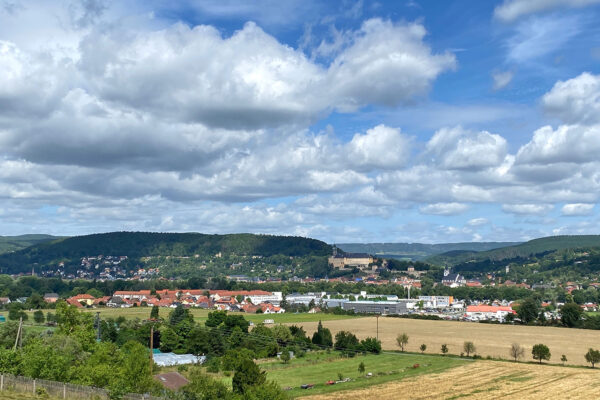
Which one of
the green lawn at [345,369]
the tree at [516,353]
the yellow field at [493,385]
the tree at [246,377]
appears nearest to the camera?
the tree at [246,377]

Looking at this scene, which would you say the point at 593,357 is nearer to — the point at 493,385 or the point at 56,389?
the point at 493,385

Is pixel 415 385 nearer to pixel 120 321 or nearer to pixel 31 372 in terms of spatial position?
pixel 31 372

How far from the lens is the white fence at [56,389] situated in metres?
41.3

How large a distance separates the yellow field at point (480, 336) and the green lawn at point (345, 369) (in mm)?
14533

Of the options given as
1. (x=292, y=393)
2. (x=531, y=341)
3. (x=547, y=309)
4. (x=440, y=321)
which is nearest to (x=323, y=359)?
(x=292, y=393)

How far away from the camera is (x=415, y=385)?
2598 inches

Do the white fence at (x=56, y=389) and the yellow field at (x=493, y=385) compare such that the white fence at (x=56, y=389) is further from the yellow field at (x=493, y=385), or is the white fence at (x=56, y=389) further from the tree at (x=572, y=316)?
the tree at (x=572, y=316)

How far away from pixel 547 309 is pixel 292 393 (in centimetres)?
16238

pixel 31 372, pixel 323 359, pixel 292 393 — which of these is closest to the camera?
pixel 31 372

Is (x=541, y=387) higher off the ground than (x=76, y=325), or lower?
lower

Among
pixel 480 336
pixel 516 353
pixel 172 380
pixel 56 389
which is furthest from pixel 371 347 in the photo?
pixel 56 389

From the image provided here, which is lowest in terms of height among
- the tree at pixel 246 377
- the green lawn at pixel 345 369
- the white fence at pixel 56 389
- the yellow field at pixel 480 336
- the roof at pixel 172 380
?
the yellow field at pixel 480 336

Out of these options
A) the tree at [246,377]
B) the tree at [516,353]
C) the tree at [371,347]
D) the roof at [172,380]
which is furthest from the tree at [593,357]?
the roof at [172,380]

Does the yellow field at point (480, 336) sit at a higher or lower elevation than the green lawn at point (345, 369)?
lower
